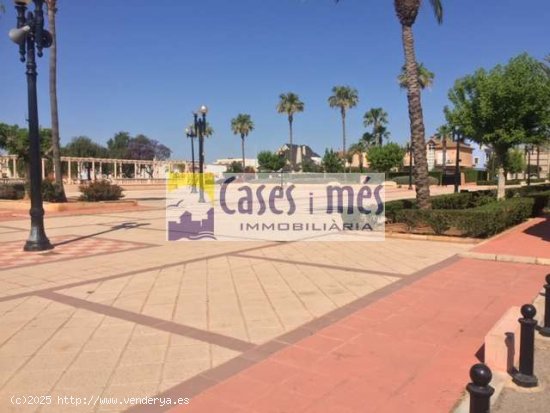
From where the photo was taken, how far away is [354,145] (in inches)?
3605

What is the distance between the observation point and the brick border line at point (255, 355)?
3.69 meters

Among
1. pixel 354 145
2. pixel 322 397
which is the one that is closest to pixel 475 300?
pixel 322 397

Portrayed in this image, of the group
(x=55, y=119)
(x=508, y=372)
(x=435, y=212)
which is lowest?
(x=508, y=372)

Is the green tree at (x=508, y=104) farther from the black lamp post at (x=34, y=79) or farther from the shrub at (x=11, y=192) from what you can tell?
the shrub at (x=11, y=192)

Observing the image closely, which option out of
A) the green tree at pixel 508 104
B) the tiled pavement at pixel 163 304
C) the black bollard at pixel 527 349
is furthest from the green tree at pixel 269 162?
the black bollard at pixel 527 349

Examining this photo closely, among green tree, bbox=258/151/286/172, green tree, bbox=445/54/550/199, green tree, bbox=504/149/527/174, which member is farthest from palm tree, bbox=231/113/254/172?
green tree, bbox=445/54/550/199

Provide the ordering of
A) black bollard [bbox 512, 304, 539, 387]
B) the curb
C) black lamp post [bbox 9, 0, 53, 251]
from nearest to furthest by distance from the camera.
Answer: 1. black bollard [bbox 512, 304, 539, 387]
2. the curb
3. black lamp post [bbox 9, 0, 53, 251]

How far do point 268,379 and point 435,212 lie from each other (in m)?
9.16

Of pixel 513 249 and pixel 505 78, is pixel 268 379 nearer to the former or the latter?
pixel 513 249

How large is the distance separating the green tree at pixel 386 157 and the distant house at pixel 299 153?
103 feet

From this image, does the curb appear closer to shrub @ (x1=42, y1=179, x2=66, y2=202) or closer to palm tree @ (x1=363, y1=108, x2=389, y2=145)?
shrub @ (x1=42, y1=179, x2=66, y2=202)

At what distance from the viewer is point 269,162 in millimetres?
86812

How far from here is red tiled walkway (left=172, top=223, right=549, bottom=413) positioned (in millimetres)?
3521

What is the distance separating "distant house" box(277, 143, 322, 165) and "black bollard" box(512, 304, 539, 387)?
9304cm
